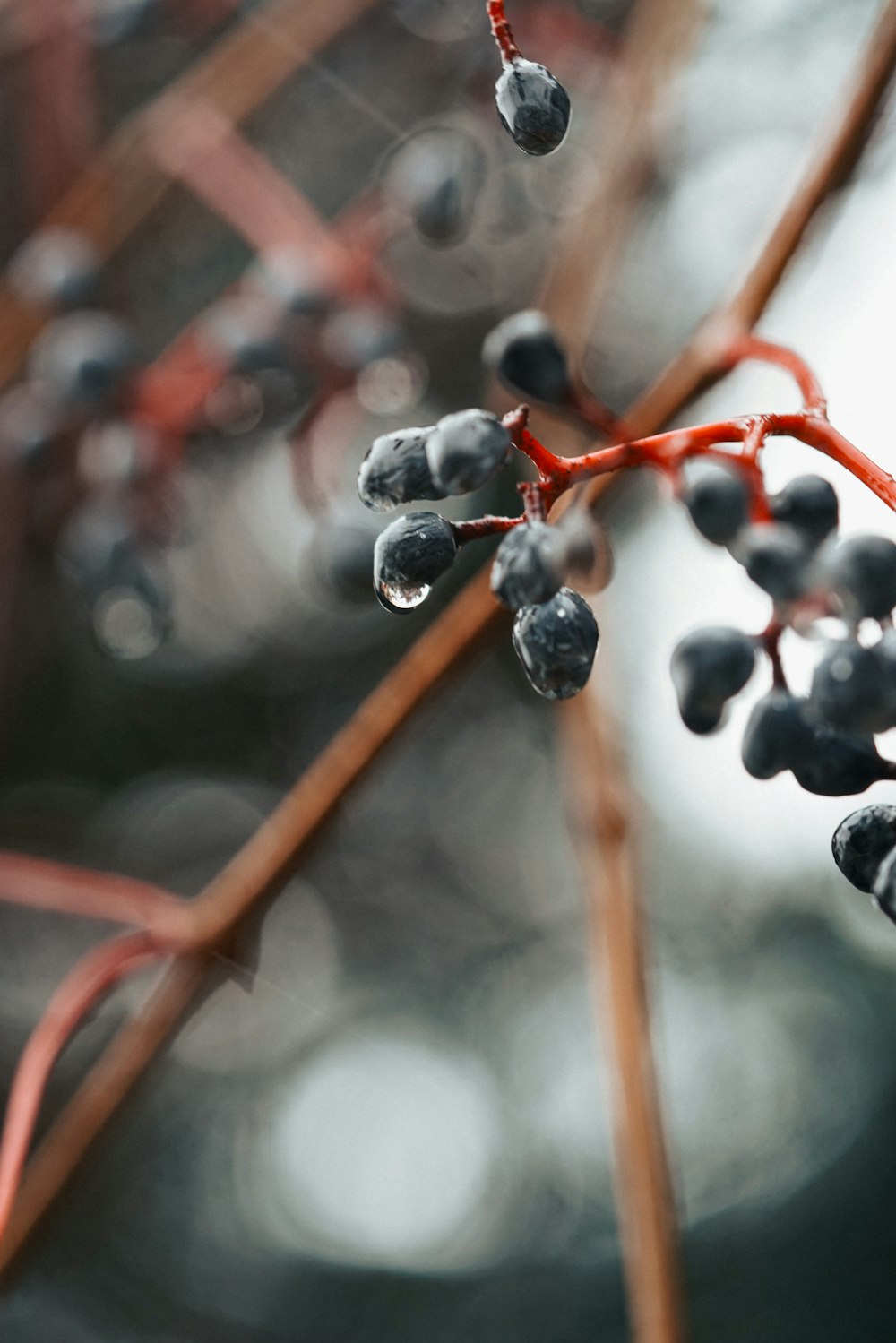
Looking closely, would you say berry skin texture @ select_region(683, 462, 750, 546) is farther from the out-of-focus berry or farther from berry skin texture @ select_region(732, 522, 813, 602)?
→ the out-of-focus berry

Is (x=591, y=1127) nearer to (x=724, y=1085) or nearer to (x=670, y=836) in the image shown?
(x=724, y=1085)

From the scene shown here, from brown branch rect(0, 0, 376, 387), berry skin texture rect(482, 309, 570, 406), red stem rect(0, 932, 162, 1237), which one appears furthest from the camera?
brown branch rect(0, 0, 376, 387)

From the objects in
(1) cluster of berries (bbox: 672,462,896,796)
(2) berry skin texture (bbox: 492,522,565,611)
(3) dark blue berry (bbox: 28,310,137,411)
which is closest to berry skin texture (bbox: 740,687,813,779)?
(1) cluster of berries (bbox: 672,462,896,796)

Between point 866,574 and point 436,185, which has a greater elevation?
point 436,185

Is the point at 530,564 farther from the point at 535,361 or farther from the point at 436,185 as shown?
the point at 436,185

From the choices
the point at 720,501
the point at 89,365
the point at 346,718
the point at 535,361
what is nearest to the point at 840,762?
the point at 720,501

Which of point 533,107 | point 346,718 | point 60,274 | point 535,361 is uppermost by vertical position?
point 346,718
